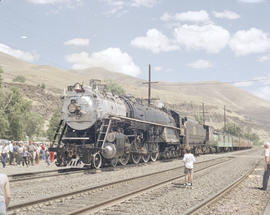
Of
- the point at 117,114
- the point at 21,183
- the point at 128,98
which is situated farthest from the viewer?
the point at 128,98

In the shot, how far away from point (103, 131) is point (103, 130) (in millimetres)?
56

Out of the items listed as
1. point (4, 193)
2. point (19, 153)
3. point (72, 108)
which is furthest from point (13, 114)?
point (4, 193)

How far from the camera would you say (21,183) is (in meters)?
12.8

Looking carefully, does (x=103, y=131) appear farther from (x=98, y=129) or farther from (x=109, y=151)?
(x=109, y=151)

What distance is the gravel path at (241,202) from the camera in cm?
827

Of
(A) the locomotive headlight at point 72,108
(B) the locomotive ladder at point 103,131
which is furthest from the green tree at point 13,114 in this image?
(B) the locomotive ladder at point 103,131

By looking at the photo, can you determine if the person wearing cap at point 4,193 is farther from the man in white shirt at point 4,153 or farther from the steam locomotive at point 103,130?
the man in white shirt at point 4,153

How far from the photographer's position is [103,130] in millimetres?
18203

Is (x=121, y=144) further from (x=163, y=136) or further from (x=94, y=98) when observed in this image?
(x=163, y=136)

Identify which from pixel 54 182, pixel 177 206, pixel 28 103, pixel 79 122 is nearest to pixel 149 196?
pixel 177 206

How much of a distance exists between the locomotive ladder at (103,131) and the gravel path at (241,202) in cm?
736

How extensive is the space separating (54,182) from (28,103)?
4290 cm

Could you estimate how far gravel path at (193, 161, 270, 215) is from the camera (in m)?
8.27

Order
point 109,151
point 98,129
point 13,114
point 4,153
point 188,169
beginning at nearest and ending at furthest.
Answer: point 188,169
point 109,151
point 98,129
point 4,153
point 13,114
